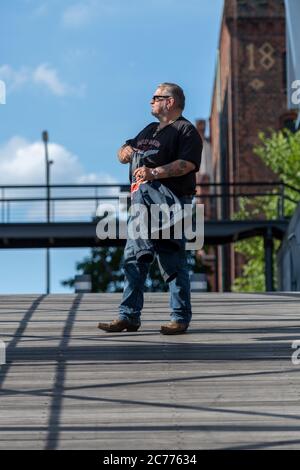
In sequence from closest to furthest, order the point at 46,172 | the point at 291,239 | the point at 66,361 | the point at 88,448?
1. the point at 88,448
2. the point at 66,361
3. the point at 291,239
4. the point at 46,172

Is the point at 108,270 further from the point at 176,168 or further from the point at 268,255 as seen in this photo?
the point at 176,168

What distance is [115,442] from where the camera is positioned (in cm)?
552

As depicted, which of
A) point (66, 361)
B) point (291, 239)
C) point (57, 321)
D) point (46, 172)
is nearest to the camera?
point (66, 361)

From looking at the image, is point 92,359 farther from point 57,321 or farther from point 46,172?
point 46,172

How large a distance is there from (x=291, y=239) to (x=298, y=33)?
161 inches

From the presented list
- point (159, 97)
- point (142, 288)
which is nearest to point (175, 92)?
point (159, 97)

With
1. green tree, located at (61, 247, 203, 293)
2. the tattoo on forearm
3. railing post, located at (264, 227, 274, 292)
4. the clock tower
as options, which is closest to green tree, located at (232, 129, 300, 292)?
the clock tower

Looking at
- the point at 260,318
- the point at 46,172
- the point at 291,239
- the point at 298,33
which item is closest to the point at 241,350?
the point at 260,318

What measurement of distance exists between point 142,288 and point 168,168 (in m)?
0.90

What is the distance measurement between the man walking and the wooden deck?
0.64ft

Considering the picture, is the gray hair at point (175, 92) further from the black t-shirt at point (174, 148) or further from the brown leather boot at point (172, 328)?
the brown leather boot at point (172, 328)

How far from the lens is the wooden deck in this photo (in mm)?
5660

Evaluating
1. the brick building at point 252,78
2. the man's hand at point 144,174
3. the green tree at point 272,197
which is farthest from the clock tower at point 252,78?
the man's hand at point 144,174

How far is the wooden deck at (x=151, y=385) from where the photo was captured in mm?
5660
